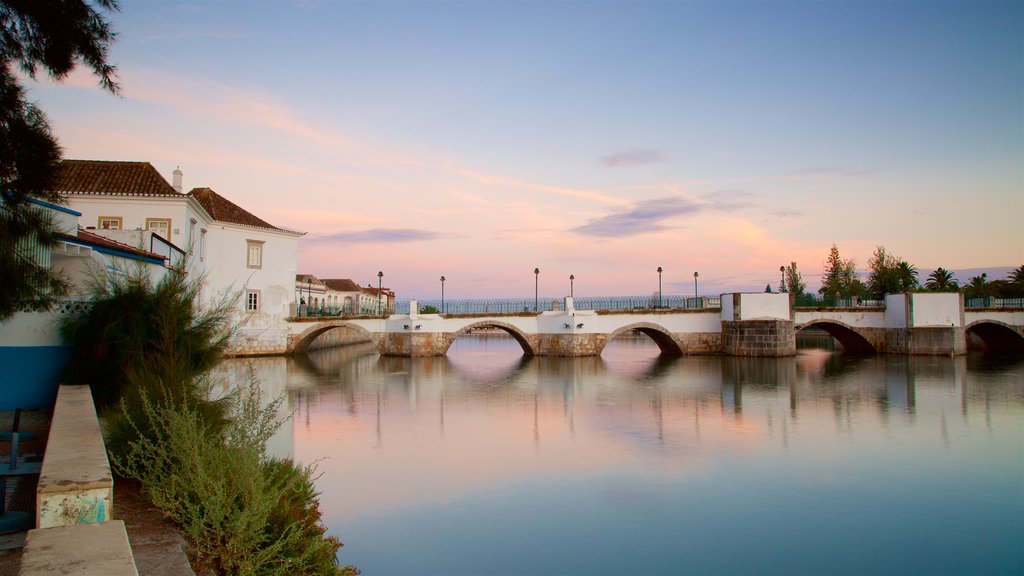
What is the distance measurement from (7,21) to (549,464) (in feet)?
27.6

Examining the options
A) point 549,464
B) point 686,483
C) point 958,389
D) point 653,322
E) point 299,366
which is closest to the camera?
point 686,483

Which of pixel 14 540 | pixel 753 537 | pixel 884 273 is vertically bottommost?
pixel 753 537

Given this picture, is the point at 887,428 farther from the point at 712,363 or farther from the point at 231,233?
the point at 231,233

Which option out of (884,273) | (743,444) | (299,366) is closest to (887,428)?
(743,444)

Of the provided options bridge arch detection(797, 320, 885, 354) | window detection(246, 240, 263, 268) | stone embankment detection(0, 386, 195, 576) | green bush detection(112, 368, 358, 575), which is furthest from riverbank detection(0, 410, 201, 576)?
bridge arch detection(797, 320, 885, 354)

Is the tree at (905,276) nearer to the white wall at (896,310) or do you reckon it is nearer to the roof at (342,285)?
the white wall at (896,310)

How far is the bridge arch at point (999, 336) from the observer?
107 feet

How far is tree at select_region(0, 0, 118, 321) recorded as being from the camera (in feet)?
20.6

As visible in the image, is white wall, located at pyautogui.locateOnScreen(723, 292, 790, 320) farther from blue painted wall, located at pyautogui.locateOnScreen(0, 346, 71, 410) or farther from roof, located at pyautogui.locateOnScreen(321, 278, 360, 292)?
roof, located at pyautogui.locateOnScreen(321, 278, 360, 292)

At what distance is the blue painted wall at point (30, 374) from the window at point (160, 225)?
1426 cm

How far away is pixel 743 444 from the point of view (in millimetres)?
11250

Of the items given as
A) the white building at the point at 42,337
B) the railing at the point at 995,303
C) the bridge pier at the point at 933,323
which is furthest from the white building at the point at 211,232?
the railing at the point at 995,303

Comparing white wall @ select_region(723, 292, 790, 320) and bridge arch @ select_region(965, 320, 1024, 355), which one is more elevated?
white wall @ select_region(723, 292, 790, 320)

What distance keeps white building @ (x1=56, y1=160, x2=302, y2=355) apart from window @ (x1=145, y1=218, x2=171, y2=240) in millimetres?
29
